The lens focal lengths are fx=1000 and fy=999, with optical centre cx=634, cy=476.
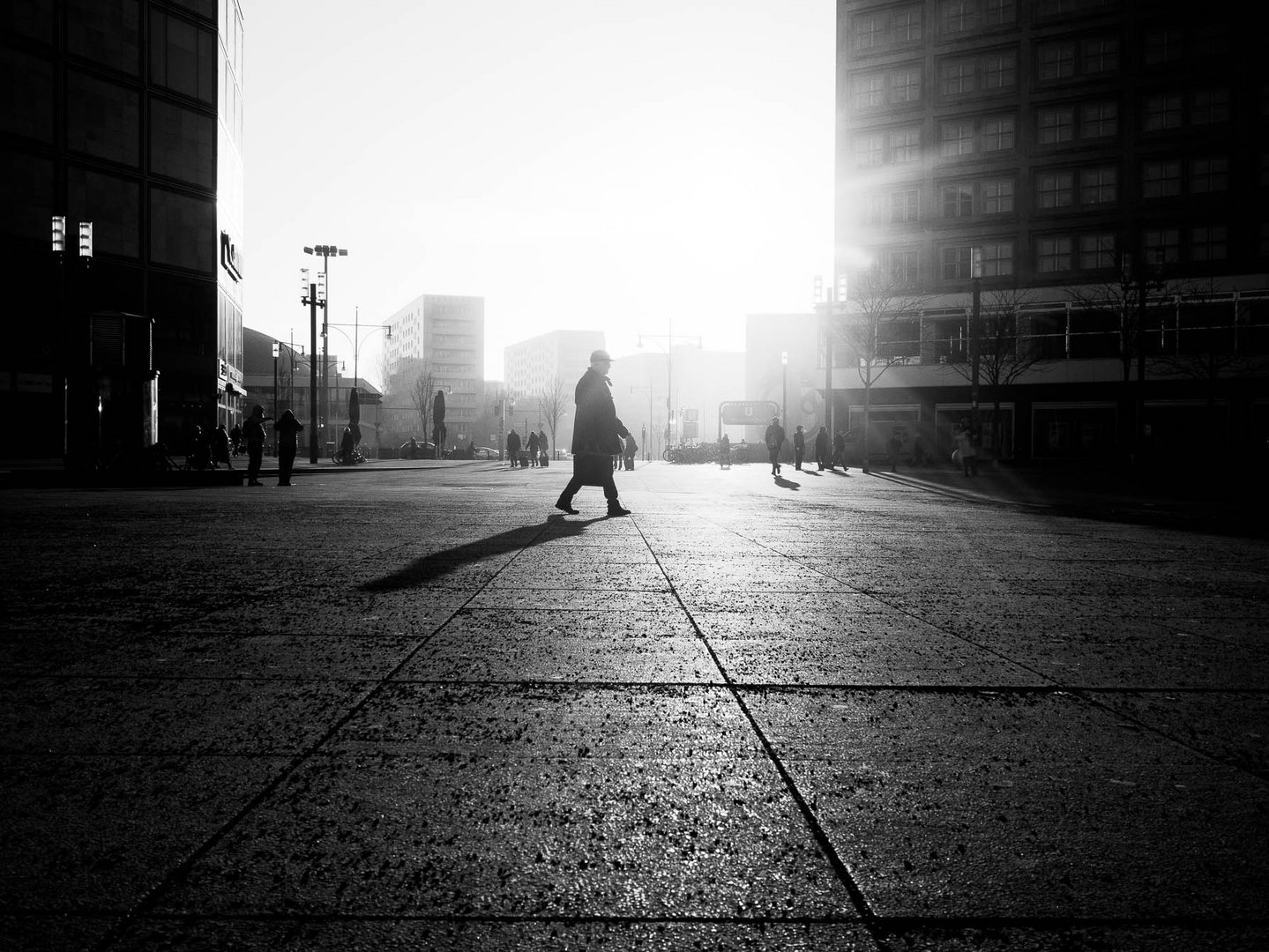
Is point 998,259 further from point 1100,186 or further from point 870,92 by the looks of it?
point 870,92

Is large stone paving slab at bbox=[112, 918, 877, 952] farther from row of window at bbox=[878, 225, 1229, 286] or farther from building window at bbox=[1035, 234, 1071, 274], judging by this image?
building window at bbox=[1035, 234, 1071, 274]

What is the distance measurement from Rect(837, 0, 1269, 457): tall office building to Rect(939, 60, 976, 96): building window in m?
0.10

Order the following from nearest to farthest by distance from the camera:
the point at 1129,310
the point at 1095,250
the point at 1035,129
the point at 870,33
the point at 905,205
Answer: the point at 1129,310, the point at 1095,250, the point at 1035,129, the point at 905,205, the point at 870,33

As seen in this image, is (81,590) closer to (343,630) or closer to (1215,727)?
(343,630)

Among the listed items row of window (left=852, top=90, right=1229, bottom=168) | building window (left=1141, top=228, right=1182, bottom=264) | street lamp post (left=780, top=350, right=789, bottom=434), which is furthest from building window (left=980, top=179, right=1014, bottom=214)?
street lamp post (left=780, top=350, right=789, bottom=434)

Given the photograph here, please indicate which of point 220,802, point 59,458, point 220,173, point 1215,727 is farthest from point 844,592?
point 220,173

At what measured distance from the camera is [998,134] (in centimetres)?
5131

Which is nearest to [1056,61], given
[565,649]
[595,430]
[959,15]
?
[959,15]

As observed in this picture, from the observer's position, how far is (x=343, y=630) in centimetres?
433

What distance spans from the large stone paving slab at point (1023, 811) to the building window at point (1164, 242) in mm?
51139

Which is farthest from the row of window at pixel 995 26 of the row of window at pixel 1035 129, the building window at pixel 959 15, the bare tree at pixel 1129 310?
the bare tree at pixel 1129 310

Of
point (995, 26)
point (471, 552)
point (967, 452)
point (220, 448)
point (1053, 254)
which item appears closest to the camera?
point (471, 552)

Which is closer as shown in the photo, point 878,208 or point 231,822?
point 231,822

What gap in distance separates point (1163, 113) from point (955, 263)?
11.5 metres
